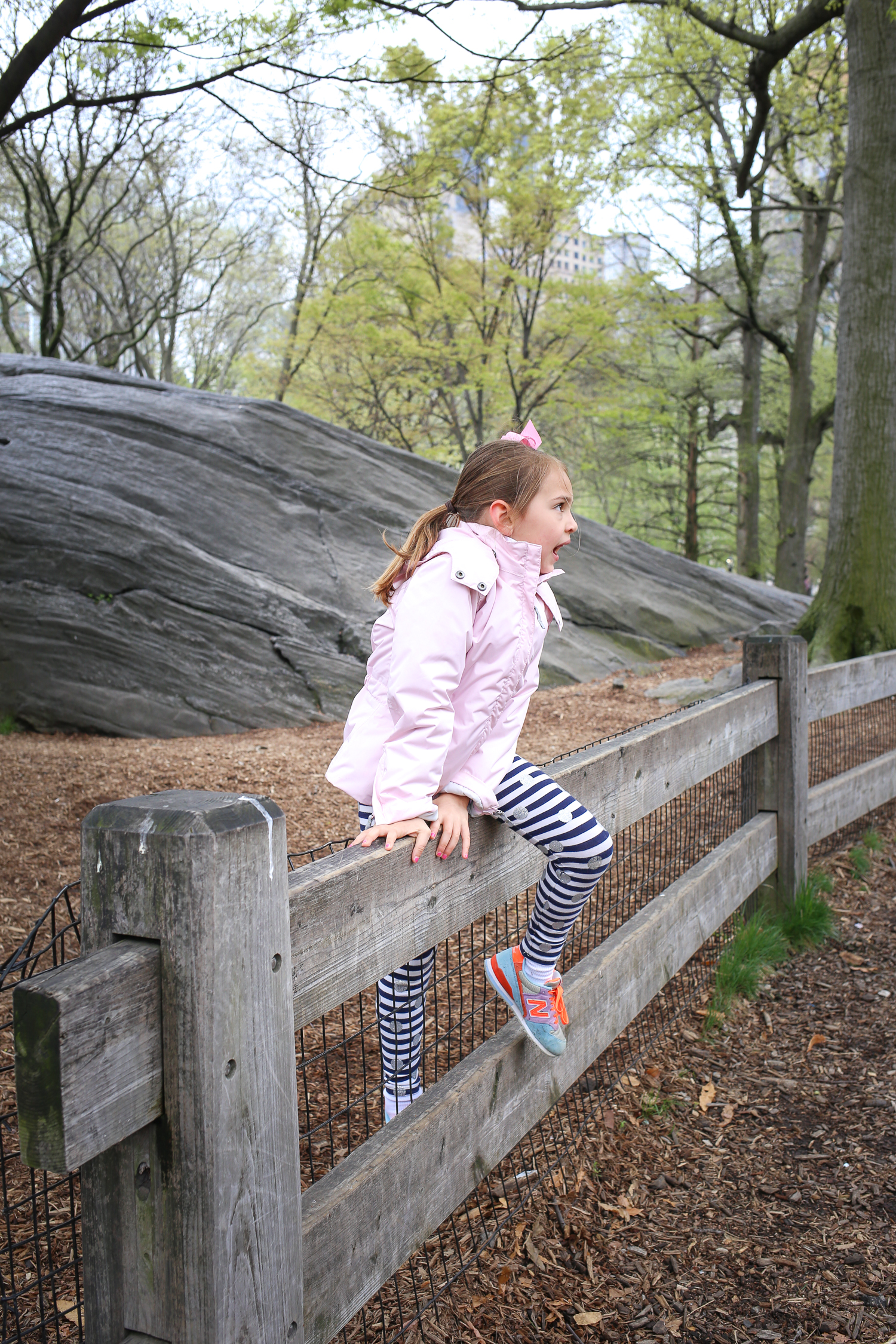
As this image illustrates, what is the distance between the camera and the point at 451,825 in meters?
1.92

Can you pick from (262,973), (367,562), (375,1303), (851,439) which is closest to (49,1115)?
(262,973)

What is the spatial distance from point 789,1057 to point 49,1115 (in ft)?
10.7

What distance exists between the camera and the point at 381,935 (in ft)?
5.59

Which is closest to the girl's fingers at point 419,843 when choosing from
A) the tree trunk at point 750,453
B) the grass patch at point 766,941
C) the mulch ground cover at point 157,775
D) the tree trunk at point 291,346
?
the grass patch at point 766,941

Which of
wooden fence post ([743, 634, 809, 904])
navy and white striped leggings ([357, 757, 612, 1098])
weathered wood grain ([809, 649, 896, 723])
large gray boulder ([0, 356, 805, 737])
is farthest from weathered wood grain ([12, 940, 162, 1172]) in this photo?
large gray boulder ([0, 356, 805, 737])

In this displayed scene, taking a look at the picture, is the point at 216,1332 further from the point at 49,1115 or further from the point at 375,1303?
the point at 375,1303

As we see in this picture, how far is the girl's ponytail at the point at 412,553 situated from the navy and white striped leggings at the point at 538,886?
50cm

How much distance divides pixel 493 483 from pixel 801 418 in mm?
17653

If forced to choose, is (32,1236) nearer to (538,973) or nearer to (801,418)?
(538,973)

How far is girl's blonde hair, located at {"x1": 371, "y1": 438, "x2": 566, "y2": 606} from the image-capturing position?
228cm

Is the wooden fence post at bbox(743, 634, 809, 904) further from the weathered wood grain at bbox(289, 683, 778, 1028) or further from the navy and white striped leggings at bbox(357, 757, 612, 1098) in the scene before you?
the navy and white striped leggings at bbox(357, 757, 612, 1098)

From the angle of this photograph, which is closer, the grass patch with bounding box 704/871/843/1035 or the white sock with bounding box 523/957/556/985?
the white sock with bounding box 523/957/556/985

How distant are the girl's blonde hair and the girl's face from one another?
0.05 ft

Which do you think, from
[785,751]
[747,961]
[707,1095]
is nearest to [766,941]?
[747,961]
